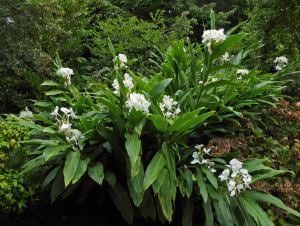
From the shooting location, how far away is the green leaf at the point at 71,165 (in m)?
3.29

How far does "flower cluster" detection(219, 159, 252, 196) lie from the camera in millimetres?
3279

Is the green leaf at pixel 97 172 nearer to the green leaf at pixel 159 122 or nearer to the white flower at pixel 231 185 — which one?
the green leaf at pixel 159 122

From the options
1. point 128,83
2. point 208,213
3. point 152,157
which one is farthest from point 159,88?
point 208,213

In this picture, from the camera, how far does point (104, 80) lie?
561 cm

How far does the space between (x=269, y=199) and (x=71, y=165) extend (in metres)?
1.44

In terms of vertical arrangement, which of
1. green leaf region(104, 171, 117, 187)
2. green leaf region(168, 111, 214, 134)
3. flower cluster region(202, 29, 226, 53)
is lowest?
green leaf region(104, 171, 117, 187)

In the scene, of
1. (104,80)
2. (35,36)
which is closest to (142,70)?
(104,80)

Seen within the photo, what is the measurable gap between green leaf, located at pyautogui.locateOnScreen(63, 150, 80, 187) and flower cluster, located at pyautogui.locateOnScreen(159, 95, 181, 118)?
72cm

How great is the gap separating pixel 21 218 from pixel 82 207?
487mm

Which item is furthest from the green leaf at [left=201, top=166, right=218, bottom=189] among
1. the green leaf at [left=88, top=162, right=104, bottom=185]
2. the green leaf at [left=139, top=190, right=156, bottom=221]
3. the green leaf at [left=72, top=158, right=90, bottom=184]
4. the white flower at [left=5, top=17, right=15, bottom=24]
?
the white flower at [left=5, top=17, right=15, bottom=24]

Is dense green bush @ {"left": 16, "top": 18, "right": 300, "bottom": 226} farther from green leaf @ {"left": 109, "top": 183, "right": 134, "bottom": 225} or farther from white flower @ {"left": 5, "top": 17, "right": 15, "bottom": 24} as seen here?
white flower @ {"left": 5, "top": 17, "right": 15, "bottom": 24}

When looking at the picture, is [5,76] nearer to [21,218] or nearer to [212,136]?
[21,218]

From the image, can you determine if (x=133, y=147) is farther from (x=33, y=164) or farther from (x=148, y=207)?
(x=33, y=164)

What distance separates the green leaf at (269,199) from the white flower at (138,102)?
0.97 metres
